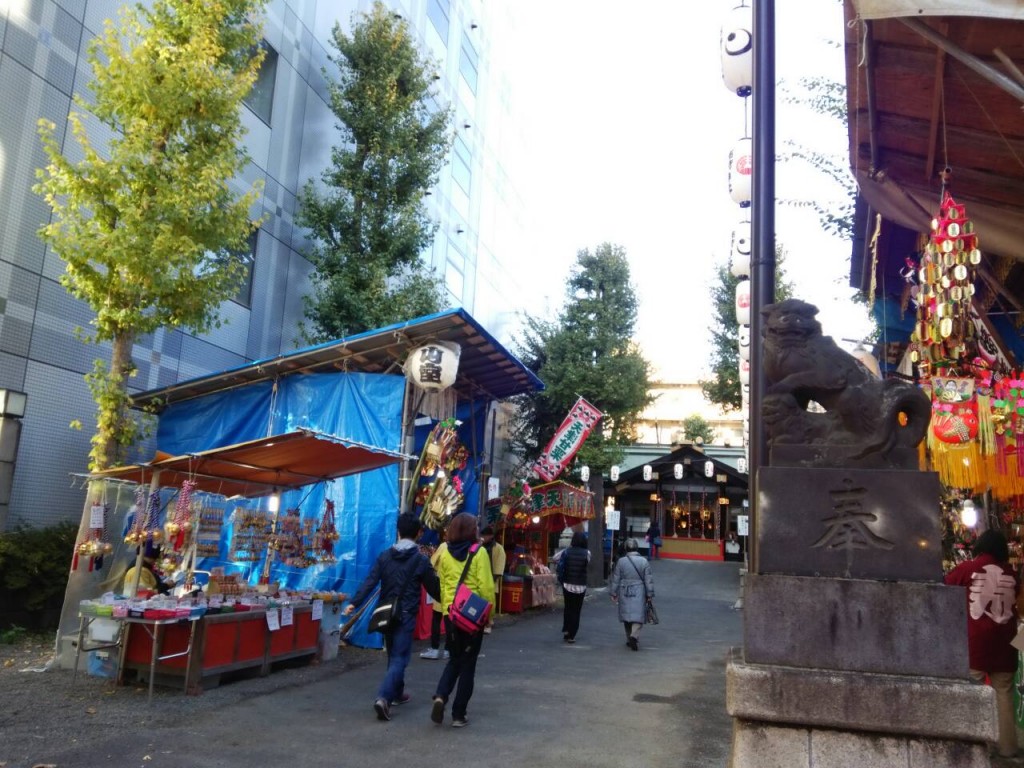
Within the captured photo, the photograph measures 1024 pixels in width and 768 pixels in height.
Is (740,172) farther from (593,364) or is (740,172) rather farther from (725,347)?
(725,347)

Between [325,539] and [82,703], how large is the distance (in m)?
3.91

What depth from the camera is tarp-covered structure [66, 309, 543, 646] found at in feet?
35.2

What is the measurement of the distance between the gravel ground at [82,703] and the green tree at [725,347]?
67.3ft

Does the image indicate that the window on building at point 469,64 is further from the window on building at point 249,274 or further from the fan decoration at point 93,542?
the fan decoration at point 93,542

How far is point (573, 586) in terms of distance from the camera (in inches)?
520

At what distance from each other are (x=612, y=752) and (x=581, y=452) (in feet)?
54.6

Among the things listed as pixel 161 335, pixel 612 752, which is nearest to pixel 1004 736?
pixel 612 752

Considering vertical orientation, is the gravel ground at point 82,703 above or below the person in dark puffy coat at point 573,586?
below

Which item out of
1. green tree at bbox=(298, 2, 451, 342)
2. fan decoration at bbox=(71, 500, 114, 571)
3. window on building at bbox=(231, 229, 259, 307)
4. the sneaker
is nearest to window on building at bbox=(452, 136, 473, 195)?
green tree at bbox=(298, 2, 451, 342)

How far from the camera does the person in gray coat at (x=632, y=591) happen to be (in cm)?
1259

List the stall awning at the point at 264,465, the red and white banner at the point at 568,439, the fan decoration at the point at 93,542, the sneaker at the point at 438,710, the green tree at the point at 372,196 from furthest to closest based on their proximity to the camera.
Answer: the red and white banner at the point at 568,439 → the green tree at the point at 372,196 → the fan decoration at the point at 93,542 → the stall awning at the point at 264,465 → the sneaker at the point at 438,710

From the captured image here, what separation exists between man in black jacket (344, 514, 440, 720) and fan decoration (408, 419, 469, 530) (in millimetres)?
5305

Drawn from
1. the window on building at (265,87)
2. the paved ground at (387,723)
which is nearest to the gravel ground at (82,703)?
the paved ground at (387,723)

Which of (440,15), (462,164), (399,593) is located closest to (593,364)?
(462,164)
